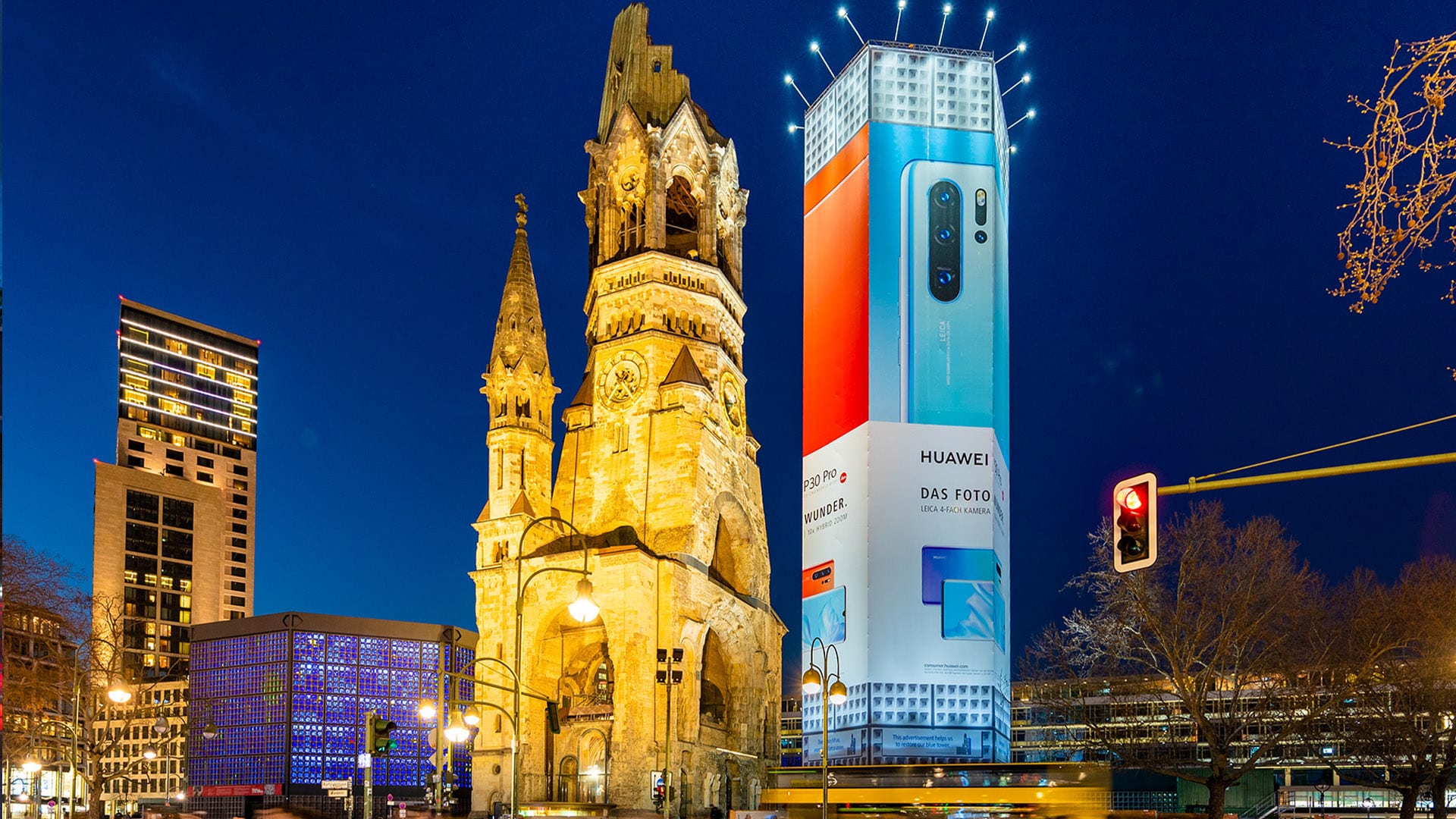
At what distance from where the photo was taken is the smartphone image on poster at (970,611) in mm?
66000

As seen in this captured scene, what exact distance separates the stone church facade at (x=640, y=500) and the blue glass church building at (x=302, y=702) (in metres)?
58.5

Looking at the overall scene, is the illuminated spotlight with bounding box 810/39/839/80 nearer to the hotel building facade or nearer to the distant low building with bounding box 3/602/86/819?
the distant low building with bounding box 3/602/86/819

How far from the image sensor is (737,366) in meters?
79.8

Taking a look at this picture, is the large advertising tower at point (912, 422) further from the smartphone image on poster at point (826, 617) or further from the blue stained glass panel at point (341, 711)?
the blue stained glass panel at point (341, 711)

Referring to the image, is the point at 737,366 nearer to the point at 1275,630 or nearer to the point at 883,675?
the point at 883,675

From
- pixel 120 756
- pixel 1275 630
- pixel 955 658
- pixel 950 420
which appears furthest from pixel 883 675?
pixel 120 756

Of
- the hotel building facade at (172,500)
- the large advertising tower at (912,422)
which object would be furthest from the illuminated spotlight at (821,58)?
the hotel building facade at (172,500)

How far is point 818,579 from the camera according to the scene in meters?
70.4

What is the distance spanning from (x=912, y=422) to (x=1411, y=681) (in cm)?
2625

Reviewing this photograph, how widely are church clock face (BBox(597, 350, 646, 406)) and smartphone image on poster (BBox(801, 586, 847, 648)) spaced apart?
14.6 m

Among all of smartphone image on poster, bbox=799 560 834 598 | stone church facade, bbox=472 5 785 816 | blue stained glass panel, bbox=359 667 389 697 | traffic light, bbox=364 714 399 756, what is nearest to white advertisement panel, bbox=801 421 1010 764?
smartphone image on poster, bbox=799 560 834 598

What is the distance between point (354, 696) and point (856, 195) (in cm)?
8798

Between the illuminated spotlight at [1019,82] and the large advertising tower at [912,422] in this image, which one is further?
the illuminated spotlight at [1019,82]

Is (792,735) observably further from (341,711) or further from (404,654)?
(341,711)
